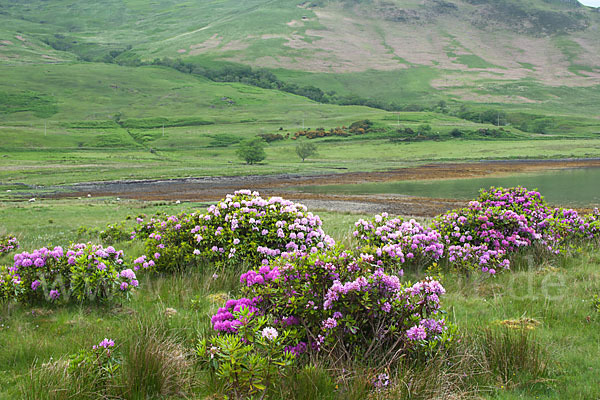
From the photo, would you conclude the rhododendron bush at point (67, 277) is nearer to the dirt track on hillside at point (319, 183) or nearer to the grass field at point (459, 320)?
the grass field at point (459, 320)

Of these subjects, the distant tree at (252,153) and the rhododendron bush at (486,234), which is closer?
the rhododendron bush at (486,234)

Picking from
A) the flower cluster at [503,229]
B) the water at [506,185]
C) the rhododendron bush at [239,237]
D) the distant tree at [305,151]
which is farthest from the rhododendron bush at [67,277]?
the distant tree at [305,151]

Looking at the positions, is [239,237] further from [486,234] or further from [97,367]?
[486,234]

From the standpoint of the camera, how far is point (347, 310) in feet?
19.4

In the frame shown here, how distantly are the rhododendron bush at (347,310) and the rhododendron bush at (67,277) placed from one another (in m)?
3.32

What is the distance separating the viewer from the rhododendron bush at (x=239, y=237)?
35.2 feet

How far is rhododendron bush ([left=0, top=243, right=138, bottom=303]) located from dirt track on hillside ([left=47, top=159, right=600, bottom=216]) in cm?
2326

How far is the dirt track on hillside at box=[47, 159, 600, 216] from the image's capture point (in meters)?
35.2

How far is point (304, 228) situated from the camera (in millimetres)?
10828

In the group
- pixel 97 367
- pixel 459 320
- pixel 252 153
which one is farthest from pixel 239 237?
pixel 252 153

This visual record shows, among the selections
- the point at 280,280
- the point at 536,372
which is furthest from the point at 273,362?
the point at 536,372

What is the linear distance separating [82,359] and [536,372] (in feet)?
18.2

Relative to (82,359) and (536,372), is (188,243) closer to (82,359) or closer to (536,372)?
(82,359)

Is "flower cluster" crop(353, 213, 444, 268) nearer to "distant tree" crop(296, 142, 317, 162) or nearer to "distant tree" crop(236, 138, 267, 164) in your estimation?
"distant tree" crop(236, 138, 267, 164)
